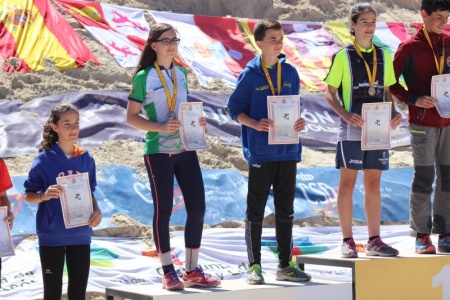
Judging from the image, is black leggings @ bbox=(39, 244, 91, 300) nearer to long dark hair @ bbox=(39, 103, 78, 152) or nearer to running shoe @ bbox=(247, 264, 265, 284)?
long dark hair @ bbox=(39, 103, 78, 152)

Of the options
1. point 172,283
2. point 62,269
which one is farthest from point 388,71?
point 62,269

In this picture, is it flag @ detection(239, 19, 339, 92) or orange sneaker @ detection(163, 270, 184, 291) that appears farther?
flag @ detection(239, 19, 339, 92)

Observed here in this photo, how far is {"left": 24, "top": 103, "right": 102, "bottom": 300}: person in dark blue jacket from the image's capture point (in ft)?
18.6

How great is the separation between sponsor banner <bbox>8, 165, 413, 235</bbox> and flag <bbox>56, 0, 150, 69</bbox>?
2788mm

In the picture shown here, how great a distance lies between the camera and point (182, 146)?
6.04 metres

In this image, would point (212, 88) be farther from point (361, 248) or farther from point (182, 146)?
point (182, 146)

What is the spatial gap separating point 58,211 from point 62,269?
35cm

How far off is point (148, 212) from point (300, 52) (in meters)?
5.26

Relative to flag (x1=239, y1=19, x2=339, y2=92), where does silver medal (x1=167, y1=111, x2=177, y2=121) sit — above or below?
below

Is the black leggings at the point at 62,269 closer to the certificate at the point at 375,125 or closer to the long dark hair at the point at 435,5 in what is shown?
the certificate at the point at 375,125

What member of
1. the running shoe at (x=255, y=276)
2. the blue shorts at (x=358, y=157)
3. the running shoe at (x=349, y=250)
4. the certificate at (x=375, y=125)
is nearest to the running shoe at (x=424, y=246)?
the running shoe at (x=349, y=250)

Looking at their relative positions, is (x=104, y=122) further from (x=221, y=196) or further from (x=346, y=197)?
(x=346, y=197)

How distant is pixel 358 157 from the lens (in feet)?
21.7

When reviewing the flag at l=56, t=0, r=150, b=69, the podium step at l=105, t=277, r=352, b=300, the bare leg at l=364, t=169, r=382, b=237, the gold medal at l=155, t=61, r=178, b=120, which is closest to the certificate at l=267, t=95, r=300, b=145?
the gold medal at l=155, t=61, r=178, b=120
